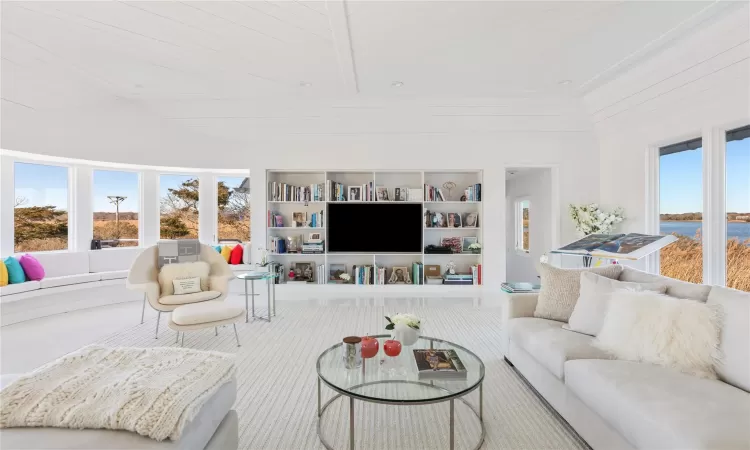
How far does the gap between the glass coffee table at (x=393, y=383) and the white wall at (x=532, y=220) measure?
382cm

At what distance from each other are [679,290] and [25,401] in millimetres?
3438

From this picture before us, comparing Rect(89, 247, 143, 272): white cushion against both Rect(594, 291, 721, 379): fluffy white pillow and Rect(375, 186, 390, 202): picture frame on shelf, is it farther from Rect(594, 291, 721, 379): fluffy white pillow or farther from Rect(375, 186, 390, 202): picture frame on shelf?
Rect(594, 291, 721, 379): fluffy white pillow

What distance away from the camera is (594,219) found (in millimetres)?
4391

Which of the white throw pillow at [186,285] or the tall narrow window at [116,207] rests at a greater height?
the tall narrow window at [116,207]

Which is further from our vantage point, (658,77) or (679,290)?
(658,77)

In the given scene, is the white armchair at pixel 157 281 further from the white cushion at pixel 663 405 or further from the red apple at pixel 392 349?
the white cushion at pixel 663 405

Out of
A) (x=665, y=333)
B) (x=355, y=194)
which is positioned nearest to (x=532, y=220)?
(x=355, y=194)

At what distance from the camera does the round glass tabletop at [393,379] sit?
67.3 inches

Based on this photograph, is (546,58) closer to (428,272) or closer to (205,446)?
(428,272)

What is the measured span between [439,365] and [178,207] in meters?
5.72

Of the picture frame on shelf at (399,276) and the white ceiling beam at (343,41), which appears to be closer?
the white ceiling beam at (343,41)

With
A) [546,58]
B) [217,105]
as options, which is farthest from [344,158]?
[546,58]

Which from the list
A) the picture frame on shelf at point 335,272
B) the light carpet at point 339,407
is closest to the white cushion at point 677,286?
the light carpet at point 339,407

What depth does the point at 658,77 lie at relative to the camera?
127 inches
